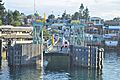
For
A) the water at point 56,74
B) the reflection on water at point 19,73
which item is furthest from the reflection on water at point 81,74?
the reflection on water at point 19,73

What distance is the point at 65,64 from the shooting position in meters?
87.2

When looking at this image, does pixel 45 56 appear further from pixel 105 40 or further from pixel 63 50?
pixel 105 40

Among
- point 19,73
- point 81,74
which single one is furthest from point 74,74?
point 19,73

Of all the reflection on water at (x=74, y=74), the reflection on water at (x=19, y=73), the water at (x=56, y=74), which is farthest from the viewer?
the reflection on water at (x=74, y=74)

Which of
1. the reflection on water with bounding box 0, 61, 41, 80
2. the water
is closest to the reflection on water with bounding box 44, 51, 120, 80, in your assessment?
the water

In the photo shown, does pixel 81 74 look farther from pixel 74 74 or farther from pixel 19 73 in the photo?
pixel 19 73

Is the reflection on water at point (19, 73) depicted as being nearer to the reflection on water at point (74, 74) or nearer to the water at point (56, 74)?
the water at point (56, 74)

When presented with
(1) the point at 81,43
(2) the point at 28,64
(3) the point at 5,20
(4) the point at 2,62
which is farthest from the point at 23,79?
(3) the point at 5,20

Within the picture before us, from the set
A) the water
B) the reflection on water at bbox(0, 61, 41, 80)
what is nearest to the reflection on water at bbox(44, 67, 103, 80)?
the water

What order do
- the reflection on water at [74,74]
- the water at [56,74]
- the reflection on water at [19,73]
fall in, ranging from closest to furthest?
the reflection on water at [19,73] < the water at [56,74] < the reflection on water at [74,74]

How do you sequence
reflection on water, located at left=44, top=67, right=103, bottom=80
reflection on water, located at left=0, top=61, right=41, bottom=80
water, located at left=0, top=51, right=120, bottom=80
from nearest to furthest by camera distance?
1. reflection on water, located at left=0, top=61, right=41, bottom=80
2. water, located at left=0, top=51, right=120, bottom=80
3. reflection on water, located at left=44, top=67, right=103, bottom=80

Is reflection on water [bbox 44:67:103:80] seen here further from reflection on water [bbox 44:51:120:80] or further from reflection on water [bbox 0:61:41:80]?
reflection on water [bbox 0:61:41:80]

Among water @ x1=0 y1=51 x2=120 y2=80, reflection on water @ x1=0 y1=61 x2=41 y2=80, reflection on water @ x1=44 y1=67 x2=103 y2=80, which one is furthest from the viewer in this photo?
reflection on water @ x1=44 y1=67 x2=103 y2=80

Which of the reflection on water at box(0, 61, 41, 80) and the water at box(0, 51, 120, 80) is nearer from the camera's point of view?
the reflection on water at box(0, 61, 41, 80)
